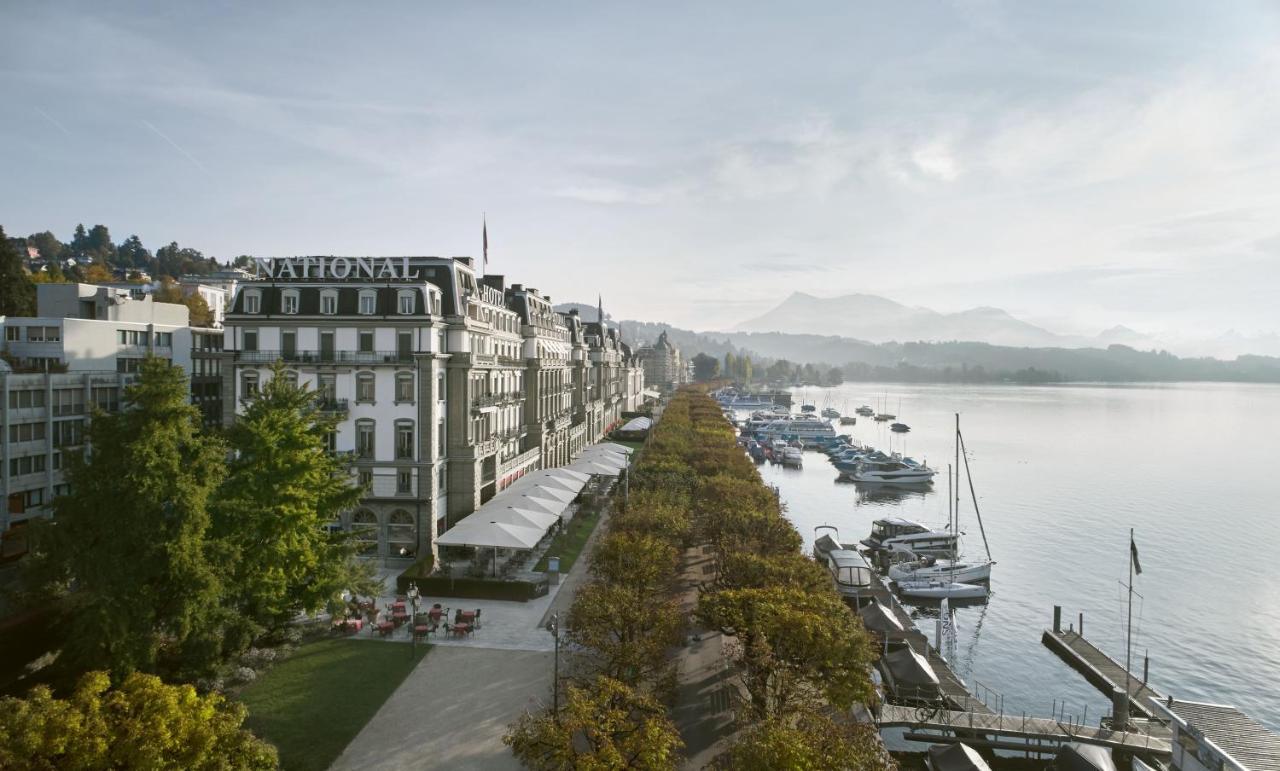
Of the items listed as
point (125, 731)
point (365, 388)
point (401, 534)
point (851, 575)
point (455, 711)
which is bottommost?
point (851, 575)

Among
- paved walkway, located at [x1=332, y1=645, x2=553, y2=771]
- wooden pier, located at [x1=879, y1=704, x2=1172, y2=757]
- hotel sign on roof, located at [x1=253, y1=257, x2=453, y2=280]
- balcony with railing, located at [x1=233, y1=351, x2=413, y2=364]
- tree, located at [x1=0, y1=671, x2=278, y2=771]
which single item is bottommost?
wooden pier, located at [x1=879, y1=704, x2=1172, y2=757]

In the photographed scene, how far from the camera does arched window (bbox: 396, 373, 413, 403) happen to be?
161 feet

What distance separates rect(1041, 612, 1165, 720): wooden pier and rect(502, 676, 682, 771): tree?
1105 inches

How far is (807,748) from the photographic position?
1955 cm

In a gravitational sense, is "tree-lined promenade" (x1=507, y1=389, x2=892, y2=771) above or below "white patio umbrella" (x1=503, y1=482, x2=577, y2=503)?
below

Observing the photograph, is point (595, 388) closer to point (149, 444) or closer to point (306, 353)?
point (306, 353)

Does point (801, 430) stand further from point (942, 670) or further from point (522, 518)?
point (942, 670)

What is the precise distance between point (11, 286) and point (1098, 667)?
8986cm

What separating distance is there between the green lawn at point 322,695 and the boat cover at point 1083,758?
90.0 feet

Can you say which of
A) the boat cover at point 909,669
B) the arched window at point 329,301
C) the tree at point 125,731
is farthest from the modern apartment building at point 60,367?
the boat cover at point 909,669

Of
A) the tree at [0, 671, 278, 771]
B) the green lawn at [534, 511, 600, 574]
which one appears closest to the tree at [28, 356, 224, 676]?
the tree at [0, 671, 278, 771]

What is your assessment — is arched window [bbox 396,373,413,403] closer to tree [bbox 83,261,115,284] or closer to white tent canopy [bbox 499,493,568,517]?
white tent canopy [bbox 499,493,568,517]

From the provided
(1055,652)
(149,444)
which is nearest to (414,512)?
(149,444)

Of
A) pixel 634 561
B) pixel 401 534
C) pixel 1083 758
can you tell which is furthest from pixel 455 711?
pixel 1083 758
